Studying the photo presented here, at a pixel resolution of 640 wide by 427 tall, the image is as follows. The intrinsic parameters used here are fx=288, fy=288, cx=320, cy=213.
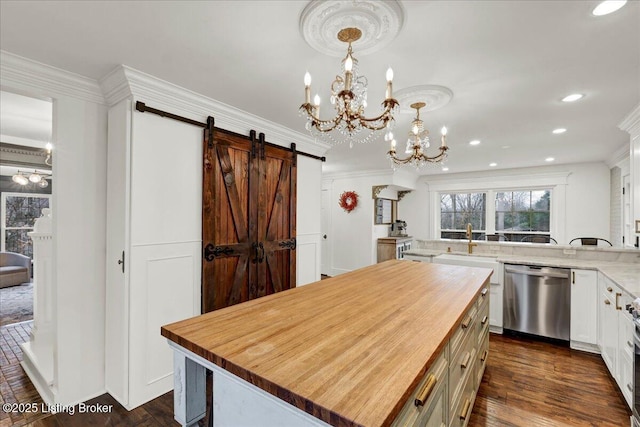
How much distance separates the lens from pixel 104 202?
2.27m

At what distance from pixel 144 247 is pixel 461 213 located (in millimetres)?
6583

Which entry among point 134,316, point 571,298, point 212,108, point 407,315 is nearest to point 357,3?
point 407,315

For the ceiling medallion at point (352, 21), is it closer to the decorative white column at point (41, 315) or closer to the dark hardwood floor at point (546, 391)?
the dark hardwood floor at point (546, 391)

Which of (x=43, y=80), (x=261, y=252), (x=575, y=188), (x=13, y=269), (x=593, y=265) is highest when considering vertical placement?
(x=43, y=80)

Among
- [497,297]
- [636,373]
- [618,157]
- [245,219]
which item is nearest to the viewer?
[636,373]

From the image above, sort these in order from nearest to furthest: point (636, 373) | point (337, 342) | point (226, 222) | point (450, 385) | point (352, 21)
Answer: point (337, 342) < point (450, 385) < point (352, 21) < point (636, 373) < point (226, 222)

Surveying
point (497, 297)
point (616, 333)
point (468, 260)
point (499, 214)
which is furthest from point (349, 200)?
point (616, 333)

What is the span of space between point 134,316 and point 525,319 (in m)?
4.00

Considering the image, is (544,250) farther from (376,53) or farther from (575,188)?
(376,53)

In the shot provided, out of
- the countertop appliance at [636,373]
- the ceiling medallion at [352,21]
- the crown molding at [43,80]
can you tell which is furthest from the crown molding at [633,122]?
the crown molding at [43,80]

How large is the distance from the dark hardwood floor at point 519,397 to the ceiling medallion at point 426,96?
2426mm

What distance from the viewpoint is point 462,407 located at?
1589mm

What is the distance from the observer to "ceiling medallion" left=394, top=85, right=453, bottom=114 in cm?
224

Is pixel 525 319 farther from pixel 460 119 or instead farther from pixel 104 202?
pixel 104 202
